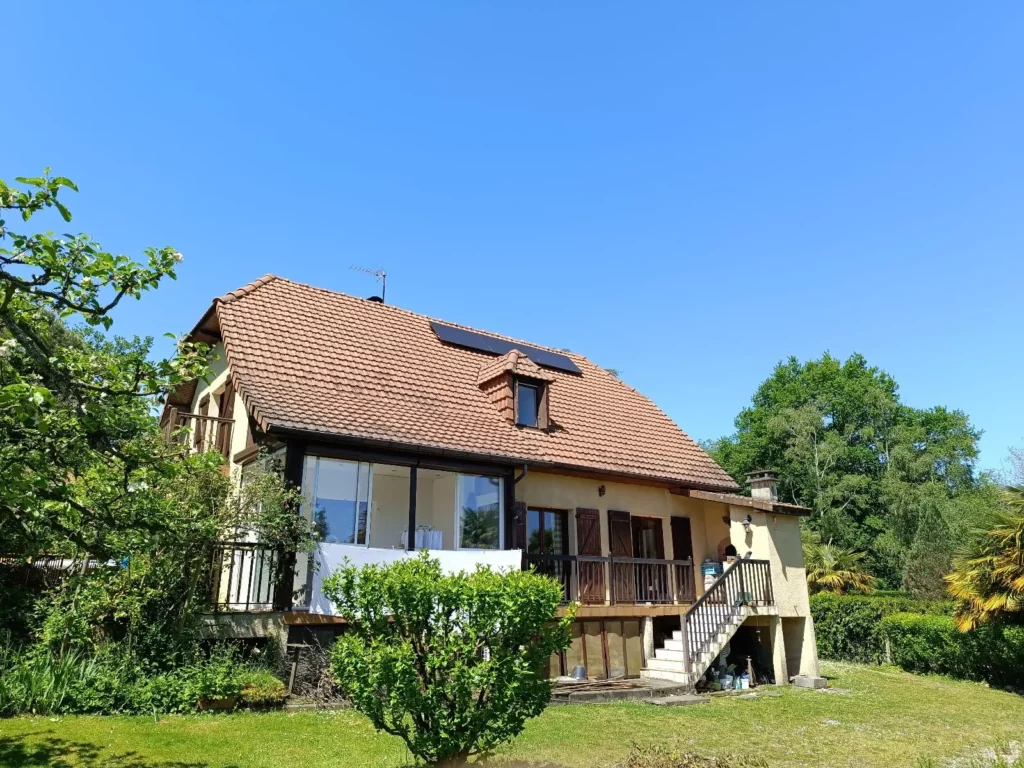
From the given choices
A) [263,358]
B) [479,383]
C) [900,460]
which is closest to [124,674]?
[263,358]

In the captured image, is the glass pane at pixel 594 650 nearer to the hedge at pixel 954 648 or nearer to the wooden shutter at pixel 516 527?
the wooden shutter at pixel 516 527

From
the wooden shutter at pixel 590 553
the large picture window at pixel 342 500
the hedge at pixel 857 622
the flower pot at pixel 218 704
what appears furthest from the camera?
the hedge at pixel 857 622

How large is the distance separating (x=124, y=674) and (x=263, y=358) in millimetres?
6434

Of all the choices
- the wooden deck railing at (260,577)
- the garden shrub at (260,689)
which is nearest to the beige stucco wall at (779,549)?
the wooden deck railing at (260,577)

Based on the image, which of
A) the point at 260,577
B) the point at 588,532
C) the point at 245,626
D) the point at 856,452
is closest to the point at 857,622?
the point at 588,532

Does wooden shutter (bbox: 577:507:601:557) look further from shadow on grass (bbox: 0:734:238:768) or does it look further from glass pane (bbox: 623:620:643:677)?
shadow on grass (bbox: 0:734:238:768)

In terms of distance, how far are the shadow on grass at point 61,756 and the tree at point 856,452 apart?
3874 centimetres

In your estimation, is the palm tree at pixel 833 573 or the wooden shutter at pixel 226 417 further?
the palm tree at pixel 833 573

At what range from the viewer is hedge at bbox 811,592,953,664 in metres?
20.8

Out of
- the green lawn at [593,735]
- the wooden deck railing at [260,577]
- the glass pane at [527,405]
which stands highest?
the glass pane at [527,405]

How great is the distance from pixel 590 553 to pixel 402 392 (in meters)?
5.82

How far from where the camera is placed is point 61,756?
7.16 meters

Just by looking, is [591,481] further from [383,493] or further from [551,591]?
[551,591]

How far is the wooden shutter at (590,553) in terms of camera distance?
50.0 ft
